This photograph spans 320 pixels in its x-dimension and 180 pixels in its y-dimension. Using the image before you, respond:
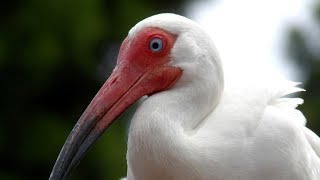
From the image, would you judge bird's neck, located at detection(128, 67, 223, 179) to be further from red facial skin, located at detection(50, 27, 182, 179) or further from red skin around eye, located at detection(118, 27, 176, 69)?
red skin around eye, located at detection(118, 27, 176, 69)

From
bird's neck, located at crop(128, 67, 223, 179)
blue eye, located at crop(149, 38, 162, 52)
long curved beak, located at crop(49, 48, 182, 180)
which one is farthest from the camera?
blue eye, located at crop(149, 38, 162, 52)

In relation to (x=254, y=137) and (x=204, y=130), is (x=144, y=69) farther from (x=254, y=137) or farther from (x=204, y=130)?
(x=254, y=137)

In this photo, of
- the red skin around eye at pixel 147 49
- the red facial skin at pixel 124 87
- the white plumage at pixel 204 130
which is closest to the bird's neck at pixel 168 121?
the white plumage at pixel 204 130

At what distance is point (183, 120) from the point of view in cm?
865

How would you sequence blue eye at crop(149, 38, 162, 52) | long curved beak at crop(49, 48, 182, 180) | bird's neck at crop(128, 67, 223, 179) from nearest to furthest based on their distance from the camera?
bird's neck at crop(128, 67, 223, 179), long curved beak at crop(49, 48, 182, 180), blue eye at crop(149, 38, 162, 52)

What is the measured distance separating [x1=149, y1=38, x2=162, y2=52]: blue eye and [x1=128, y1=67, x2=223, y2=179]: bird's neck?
0.97 ft

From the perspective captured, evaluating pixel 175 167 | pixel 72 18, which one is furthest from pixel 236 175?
pixel 72 18

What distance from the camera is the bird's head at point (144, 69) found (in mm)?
8711

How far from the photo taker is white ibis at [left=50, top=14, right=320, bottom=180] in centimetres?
857

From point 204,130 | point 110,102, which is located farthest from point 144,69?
Answer: point 204,130

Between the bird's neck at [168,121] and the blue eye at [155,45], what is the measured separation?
0.29 meters

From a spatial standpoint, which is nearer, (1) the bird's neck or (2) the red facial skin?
(1) the bird's neck

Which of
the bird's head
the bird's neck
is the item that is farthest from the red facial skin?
the bird's neck

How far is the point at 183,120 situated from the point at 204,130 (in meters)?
0.19
